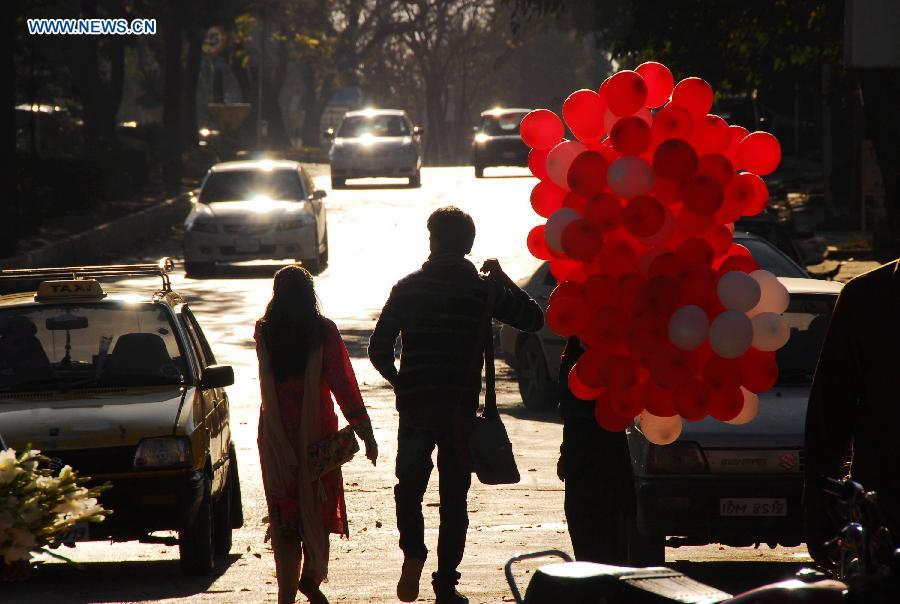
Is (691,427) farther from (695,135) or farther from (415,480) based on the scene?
(695,135)

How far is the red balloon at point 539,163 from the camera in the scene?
21.0 ft

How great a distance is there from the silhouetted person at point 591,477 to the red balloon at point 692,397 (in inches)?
51.0

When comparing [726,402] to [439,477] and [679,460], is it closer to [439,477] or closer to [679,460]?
[439,477]

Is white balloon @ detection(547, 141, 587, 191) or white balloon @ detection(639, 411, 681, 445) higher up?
white balloon @ detection(547, 141, 587, 191)

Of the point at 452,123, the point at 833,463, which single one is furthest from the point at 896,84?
the point at 452,123

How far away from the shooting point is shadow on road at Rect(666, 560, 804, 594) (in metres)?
9.34

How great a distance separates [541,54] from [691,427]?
A: 9690 cm

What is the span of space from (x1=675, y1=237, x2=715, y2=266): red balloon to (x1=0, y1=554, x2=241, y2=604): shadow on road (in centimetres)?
419

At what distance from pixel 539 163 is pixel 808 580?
2916 mm

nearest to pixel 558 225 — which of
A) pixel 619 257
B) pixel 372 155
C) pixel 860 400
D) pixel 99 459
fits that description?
pixel 619 257

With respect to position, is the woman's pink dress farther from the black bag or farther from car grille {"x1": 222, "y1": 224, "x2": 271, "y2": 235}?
car grille {"x1": 222, "y1": 224, "x2": 271, "y2": 235}

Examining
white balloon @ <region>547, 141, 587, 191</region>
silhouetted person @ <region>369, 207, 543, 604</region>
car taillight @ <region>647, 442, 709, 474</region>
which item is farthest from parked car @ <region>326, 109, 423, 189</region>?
white balloon @ <region>547, 141, 587, 191</region>

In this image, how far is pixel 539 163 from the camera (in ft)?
21.3

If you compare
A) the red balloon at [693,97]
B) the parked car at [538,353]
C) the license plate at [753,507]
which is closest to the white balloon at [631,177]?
the red balloon at [693,97]
